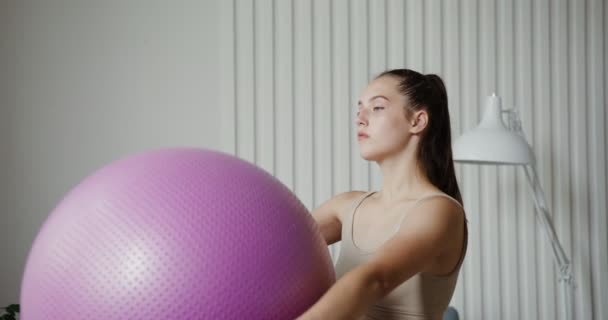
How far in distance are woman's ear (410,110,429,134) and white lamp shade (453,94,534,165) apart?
0.74 meters

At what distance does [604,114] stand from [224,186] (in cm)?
231

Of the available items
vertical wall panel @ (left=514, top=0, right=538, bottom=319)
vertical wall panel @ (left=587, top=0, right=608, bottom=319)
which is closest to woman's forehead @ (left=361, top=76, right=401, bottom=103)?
vertical wall panel @ (left=514, top=0, right=538, bottom=319)

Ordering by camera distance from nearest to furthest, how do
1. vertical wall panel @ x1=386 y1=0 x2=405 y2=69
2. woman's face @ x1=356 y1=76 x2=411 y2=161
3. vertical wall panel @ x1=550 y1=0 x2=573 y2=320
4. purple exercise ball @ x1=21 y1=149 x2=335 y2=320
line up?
purple exercise ball @ x1=21 y1=149 x2=335 y2=320 → woman's face @ x1=356 y1=76 x2=411 y2=161 → vertical wall panel @ x1=386 y1=0 x2=405 y2=69 → vertical wall panel @ x1=550 y1=0 x2=573 y2=320

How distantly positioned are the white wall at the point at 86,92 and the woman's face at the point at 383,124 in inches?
51.2

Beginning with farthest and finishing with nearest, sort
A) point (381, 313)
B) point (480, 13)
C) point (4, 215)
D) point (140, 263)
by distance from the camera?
point (480, 13) → point (4, 215) → point (381, 313) → point (140, 263)

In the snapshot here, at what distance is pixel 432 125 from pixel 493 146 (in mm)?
746

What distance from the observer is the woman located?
1039 millimetres

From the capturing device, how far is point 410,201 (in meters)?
1.18

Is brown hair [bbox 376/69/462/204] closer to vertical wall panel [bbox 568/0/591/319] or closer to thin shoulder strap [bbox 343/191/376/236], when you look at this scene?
thin shoulder strap [bbox 343/191/376/236]

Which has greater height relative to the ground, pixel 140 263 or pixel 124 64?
pixel 124 64

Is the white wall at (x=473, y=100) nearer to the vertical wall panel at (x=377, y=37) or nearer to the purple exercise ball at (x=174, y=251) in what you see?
the vertical wall panel at (x=377, y=37)

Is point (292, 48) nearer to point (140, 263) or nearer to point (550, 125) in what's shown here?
point (550, 125)

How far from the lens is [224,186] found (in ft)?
2.72

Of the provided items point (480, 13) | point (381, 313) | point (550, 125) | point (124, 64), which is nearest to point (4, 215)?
point (124, 64)
